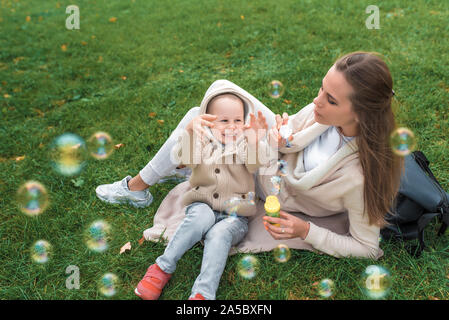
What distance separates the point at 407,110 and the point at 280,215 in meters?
2.24

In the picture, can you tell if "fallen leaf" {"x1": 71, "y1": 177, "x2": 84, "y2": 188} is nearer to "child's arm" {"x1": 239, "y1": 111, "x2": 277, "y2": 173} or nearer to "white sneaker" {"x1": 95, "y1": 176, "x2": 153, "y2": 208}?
"white sneaker" {"x1": 95, "y1": 176, "x2": 153, "y2": 208}

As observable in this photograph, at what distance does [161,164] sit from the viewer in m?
2.69

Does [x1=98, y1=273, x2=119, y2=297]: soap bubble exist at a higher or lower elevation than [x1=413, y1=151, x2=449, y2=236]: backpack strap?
lower

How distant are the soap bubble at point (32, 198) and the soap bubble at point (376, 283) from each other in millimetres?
2442

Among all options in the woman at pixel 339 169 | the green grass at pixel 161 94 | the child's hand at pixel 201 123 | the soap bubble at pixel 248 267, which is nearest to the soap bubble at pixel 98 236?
the green grass at pixel 161 94

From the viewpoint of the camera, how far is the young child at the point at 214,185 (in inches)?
83.4

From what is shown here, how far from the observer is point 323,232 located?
2.21m

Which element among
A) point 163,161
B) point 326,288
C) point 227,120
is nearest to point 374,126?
point 227,120

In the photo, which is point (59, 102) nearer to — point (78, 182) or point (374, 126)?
point (78, 182)

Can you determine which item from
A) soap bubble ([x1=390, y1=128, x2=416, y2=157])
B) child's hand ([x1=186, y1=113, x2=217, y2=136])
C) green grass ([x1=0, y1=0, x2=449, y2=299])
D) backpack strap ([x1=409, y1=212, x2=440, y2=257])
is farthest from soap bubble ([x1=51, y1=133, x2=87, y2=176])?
backpack strap ([x1=409, y1=212, x2=440, y2=257])

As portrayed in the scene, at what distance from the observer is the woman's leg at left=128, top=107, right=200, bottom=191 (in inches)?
103

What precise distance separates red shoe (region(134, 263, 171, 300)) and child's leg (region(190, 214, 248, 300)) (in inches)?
8.7
